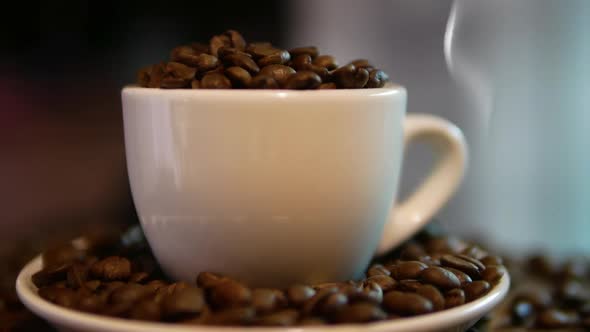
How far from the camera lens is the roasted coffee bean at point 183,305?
1.86 feet

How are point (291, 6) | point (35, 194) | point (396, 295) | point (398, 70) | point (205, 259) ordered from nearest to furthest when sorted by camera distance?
point (396, 295) < point (205, 259) < point (35, 194) < point (291, 6) < point (398, 70)

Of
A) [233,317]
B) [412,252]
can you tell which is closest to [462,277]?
[412,252]

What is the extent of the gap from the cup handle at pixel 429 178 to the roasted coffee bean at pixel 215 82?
0.27 metres

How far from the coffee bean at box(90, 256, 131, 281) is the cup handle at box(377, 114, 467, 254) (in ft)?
1.12

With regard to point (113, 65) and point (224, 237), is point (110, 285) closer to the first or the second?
point (224, 237)

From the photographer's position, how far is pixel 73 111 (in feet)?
5.44

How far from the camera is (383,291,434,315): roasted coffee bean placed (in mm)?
586

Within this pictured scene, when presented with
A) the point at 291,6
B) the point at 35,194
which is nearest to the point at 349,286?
the point at 35,194

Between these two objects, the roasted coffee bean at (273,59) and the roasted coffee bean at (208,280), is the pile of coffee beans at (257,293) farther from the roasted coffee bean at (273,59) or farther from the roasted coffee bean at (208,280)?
the roasted coffee bean at (273,59)

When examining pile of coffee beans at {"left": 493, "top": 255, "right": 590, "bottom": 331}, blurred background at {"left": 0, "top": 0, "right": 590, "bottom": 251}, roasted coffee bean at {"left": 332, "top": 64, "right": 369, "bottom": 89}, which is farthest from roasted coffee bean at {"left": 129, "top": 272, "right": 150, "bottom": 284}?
blurred background at {"left": 0, "top": 0, "right": 590, "bottom": 251}

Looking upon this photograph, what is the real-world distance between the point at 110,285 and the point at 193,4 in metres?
1.18

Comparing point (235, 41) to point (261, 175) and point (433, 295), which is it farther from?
point (433, 295)

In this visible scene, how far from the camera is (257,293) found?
0.60 m

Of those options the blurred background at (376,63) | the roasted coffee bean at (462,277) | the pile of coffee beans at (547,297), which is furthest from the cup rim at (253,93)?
the blurred background at (376,63)
